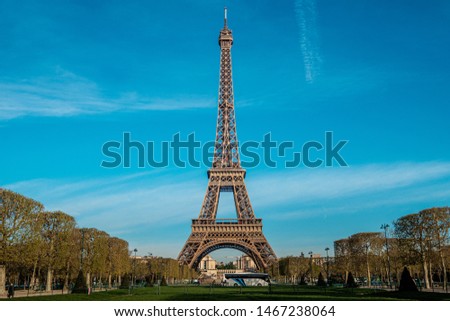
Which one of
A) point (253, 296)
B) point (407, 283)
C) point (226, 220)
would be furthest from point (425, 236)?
point (226, 220)

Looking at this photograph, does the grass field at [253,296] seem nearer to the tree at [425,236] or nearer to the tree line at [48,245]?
the tree line at [48,245]

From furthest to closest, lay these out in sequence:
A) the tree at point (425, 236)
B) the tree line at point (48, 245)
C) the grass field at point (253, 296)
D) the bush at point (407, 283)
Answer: the tree at point (425, 236)
the tree line at point (48, 245)
the bush at point (407, 283)
the grass field at point (253, 296)

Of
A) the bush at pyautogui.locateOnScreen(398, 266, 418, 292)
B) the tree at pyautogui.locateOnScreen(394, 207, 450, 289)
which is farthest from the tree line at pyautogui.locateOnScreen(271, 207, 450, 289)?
the bush at pyautogui.locateOnScreen(398, 266, 418, 292)

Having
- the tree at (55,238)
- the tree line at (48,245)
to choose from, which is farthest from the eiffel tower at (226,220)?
the tree at (55,238)

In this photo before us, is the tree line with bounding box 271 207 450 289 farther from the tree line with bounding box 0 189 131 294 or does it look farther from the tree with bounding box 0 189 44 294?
the tree with bounding box 0 189 44 294

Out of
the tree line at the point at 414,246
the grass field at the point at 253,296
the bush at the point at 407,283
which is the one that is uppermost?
the tree line at the point at 414,246
